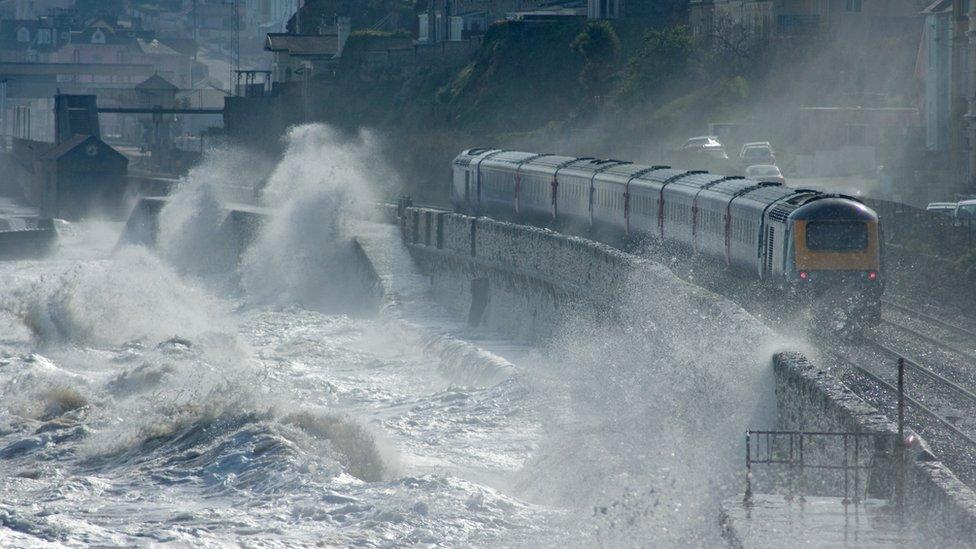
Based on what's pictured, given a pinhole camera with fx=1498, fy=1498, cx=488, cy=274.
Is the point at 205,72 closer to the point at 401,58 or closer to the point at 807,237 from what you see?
the point at 401,58

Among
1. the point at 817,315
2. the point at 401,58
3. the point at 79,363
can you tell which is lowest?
the point at 79,363

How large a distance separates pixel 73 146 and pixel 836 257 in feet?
182

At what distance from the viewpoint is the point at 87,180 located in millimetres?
70938

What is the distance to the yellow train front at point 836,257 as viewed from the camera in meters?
22.2

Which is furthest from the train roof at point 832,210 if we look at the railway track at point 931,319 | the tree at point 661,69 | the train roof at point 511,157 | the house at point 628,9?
the house at point 628,9

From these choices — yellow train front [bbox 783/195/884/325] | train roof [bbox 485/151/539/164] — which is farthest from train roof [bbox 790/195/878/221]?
train roof [bbox 485/151/539/164]

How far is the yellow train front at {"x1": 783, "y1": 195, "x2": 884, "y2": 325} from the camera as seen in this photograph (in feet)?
72.7

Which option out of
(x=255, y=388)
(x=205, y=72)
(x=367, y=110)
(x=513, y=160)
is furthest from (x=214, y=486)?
(x=205, y=72)

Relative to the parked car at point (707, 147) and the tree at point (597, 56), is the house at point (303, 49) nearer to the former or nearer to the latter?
the tree at point (597, 56)

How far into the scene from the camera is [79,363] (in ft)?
97.7

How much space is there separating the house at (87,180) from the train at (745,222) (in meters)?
39.6

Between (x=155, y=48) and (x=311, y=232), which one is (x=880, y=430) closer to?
(x=311, y=232)

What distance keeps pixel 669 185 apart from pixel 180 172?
2159 inches

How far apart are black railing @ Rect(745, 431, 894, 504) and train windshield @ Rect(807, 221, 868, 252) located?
9595 mm
